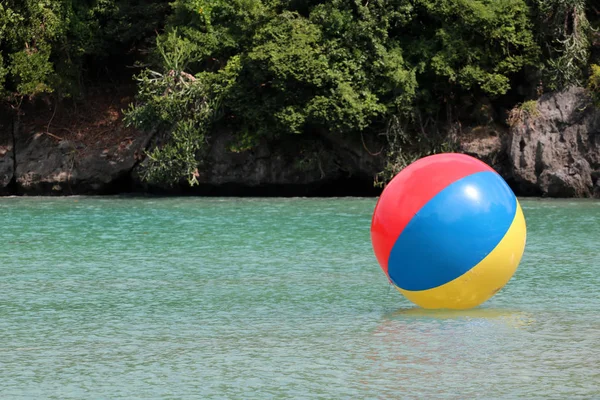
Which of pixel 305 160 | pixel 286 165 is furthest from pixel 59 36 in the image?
pixel 305 160

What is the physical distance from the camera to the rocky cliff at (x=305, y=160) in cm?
2275

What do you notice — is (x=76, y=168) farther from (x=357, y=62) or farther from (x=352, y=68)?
(x=357, y=62)

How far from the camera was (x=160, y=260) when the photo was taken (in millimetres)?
12391

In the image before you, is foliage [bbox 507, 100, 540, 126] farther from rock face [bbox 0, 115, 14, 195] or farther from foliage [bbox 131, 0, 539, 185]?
rock face [bbox 0, 115, 14, 195]

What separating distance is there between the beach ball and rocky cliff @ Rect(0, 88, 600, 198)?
594 inches

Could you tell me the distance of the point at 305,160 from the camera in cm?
2461

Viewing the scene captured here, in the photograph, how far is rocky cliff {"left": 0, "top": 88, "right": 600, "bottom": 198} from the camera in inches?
896

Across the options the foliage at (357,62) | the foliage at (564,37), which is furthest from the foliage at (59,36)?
the foliage at (564,37)

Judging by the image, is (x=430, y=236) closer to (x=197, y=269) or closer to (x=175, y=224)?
(x=197, y=269)

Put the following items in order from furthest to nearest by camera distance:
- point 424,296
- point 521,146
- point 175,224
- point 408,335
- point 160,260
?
1. point 521,146
2. point 175,224
3. point 160,260
4. point 424,296
5. point 408,335

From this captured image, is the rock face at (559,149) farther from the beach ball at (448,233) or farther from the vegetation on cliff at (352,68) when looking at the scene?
the beach ball at (448,233)

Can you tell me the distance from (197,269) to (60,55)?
685 inches

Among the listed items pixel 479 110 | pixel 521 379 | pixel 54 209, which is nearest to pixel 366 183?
pixel 479 110

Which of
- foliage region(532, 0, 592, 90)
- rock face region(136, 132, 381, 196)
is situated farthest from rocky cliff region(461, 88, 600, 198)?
rock face region(136, 132, 381, 196)
